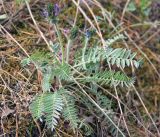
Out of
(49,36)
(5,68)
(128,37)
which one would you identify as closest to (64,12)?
(49,36)

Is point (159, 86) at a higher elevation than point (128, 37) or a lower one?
lower

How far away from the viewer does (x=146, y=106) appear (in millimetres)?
2025

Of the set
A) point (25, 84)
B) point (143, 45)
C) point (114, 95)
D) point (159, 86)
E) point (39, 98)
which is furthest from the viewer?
point (143, 45)

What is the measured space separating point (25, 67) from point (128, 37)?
694mm

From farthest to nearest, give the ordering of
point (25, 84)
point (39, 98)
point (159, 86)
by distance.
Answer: point (159, 86)
point (25, 84)
point (39, 98)

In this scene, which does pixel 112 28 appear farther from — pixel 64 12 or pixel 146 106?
pixel 146 106

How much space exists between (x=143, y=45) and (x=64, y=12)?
509 millimetres

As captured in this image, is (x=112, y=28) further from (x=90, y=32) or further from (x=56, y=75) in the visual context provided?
(x=56, y=75)

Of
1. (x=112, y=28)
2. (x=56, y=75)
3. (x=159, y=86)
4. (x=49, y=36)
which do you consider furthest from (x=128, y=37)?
(x=56, y=75)

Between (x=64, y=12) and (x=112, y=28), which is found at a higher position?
(x=64, y=12)

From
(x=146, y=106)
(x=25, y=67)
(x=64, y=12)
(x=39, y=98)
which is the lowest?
(x=146, y=106)

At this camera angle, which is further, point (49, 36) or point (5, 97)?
point (49, 36)

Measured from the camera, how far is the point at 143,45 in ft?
7.51

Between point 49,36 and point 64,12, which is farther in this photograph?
point 64,12
